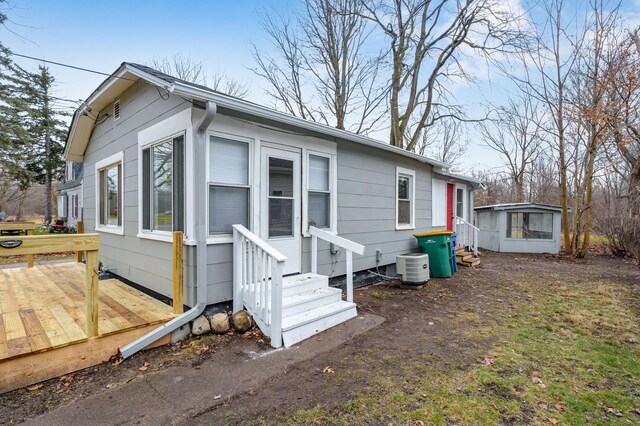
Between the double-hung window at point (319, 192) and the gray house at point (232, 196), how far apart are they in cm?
2

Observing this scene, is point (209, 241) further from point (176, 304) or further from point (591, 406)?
point (591, 406)

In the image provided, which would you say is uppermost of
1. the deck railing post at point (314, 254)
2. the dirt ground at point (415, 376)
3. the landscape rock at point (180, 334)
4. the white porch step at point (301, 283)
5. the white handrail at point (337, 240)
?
the white handrail at point (337, 240)

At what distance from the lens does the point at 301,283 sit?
14.2 feet

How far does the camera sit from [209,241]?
3.78m

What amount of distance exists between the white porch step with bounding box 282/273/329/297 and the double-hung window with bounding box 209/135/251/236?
95cm

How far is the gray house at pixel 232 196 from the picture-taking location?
371 cm

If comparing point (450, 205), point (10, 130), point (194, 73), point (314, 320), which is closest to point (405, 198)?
point (450, 205)

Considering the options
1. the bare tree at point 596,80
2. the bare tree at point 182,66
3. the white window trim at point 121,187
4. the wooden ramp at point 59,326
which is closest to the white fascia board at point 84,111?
the white window trim at point 121,187

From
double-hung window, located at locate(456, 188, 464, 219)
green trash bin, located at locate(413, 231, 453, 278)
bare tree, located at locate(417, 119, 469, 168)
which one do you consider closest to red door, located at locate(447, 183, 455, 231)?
double-hung window, located at locate(456, 188, 464, 219)

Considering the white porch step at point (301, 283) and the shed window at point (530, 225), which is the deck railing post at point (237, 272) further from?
the shed window at point (530, 225)

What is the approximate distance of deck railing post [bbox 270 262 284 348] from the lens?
3352mm

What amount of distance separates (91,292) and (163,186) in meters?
1.73

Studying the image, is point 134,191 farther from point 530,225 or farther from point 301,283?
point 530,225

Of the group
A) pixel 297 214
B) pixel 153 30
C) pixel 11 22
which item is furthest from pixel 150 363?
pixel 153 30
